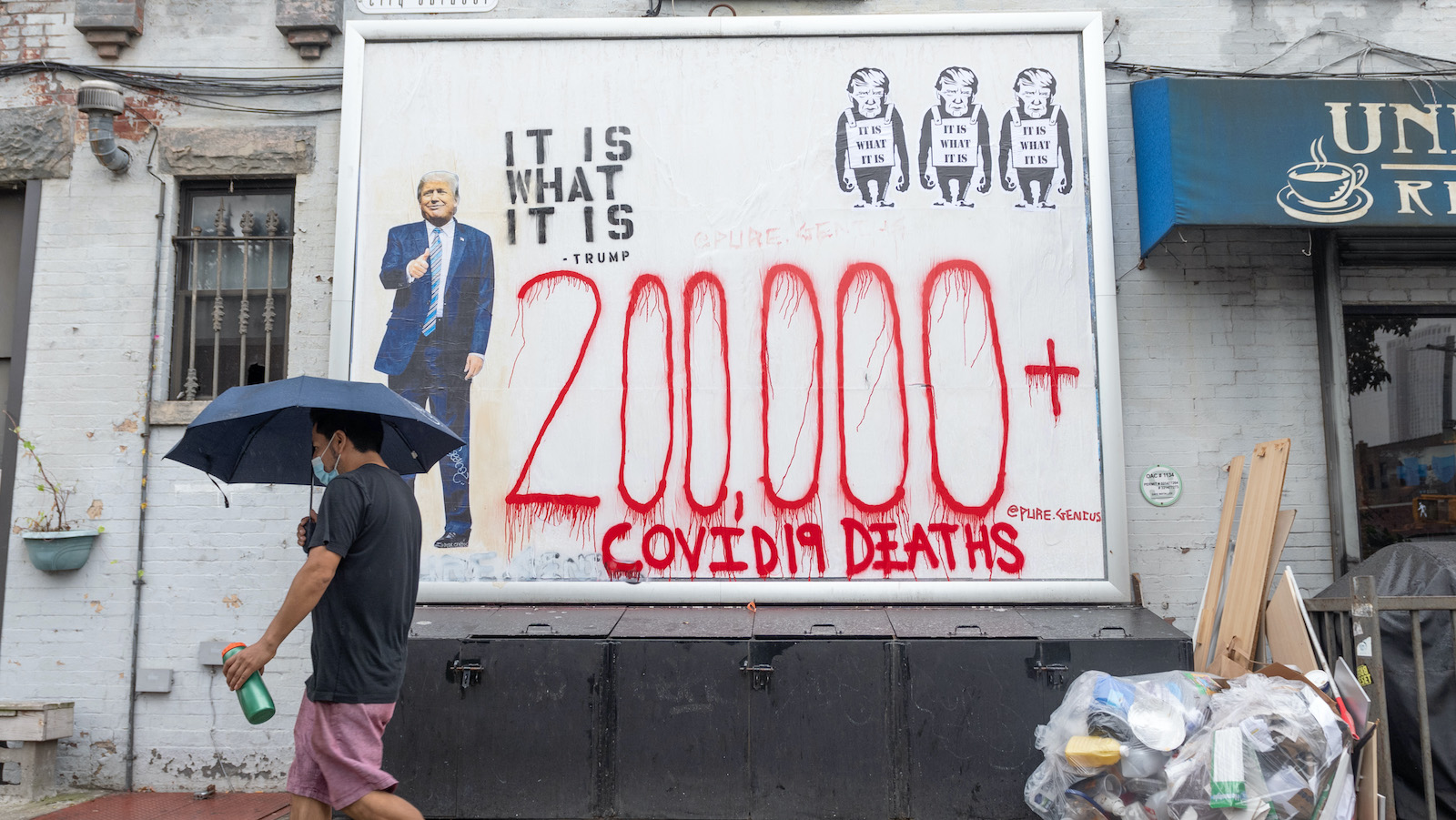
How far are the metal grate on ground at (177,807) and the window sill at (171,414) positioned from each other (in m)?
2.13

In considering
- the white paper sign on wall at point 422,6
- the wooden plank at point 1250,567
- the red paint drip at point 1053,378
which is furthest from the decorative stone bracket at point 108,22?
the wooden plank at point 1250,567

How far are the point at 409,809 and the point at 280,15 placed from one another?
190 inches

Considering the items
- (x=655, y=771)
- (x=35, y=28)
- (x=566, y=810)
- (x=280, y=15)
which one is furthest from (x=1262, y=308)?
(x=35, y=28)

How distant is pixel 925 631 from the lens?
4383mm

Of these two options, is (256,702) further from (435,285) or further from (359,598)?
(435,285)

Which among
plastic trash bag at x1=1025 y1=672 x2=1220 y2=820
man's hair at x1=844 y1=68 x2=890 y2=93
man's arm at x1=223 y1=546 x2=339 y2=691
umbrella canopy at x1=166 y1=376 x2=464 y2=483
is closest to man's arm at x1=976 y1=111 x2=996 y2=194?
man's hair at x1=844 y1=68 x2=890 y2=93

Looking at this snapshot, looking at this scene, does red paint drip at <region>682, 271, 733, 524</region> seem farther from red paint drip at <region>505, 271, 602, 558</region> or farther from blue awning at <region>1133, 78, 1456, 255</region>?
blue awning at <region>1133, 78, 1456, 255</region>

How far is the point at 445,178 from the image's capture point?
5551 mm

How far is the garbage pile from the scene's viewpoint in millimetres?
3406

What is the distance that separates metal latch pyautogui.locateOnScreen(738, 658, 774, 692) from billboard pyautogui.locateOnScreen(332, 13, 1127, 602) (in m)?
0.90

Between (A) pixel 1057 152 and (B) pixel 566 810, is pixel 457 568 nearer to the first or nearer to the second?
(B) pixel 566 810

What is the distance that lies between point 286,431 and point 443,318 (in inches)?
69.4

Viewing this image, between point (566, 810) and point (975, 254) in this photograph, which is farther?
point (975, 254)

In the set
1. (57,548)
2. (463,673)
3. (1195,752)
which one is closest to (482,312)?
(463,673)
